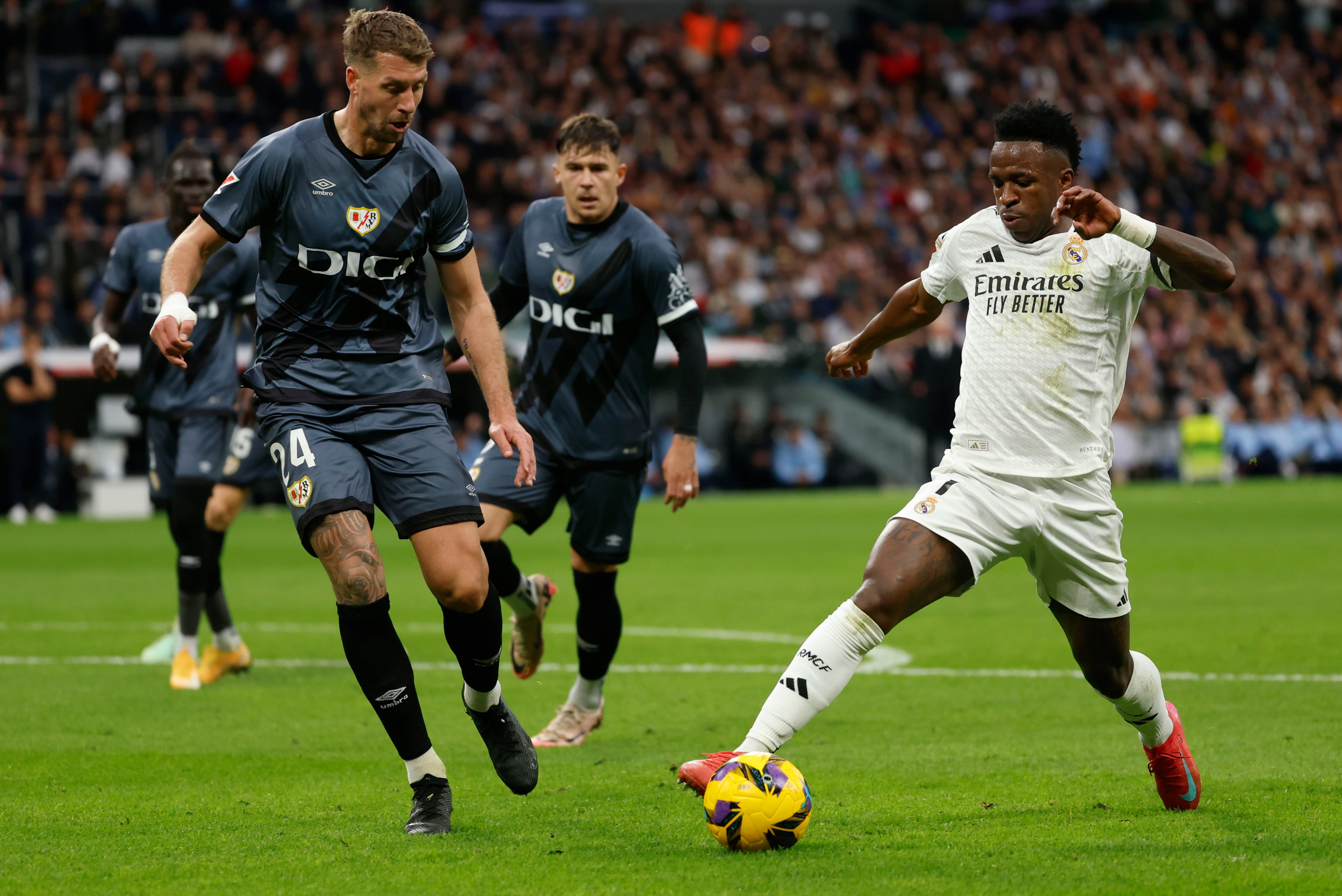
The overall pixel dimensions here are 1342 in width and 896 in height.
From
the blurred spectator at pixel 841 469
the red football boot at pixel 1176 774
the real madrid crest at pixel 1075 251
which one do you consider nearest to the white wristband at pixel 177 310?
the real madrid crest at pixel 1075 251

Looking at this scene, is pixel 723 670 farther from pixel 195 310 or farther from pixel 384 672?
pixel 384 672

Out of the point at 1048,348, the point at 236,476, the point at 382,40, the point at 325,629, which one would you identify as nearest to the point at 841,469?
the point at 325,629

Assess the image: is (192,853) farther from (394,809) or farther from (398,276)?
(398,276)

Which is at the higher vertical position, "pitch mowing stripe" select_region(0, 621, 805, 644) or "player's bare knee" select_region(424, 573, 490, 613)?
"player's bare knee" select_region(424, 573, 490, 613)

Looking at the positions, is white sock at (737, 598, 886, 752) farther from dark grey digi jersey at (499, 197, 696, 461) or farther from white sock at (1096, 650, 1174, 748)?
dark grey digi jersey at (499, 197, 696, 461)

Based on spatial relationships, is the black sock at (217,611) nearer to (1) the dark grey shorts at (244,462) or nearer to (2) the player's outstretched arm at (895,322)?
(1) the dark grey shorts at (244,462)

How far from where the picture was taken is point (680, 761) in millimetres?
6238

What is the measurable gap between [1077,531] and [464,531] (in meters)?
2.01

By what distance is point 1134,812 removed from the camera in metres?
5.23

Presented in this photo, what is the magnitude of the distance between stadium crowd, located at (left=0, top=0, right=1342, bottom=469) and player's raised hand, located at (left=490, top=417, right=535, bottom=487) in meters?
19.0

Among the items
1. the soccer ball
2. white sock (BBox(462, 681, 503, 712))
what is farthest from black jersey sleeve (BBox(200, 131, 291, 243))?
the soccer ball

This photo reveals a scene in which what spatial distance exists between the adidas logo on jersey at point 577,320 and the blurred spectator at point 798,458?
66.5ft

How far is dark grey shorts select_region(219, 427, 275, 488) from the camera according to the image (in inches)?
346

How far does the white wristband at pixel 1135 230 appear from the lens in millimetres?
4773
